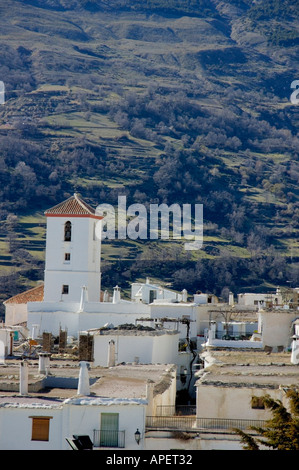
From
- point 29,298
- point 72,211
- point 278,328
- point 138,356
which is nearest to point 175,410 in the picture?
point 138,356

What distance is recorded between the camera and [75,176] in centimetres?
14588

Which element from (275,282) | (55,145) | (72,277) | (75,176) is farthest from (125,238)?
(72,277)

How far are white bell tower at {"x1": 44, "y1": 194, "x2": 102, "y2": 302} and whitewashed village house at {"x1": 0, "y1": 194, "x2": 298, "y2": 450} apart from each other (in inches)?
2.0

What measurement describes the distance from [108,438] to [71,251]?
34960 mm

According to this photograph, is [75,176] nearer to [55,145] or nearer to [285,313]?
[55,145]

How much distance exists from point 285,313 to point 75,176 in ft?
356

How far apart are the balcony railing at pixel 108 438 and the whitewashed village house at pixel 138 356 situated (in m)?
0.02

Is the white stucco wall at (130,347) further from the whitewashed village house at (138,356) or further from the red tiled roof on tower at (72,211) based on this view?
the red tiled roof on tower at (72,211)

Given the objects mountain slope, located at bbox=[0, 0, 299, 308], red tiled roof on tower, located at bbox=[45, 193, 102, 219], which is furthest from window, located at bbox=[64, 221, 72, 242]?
mountain slope, located at bbox=[0, 0, 299, 308]

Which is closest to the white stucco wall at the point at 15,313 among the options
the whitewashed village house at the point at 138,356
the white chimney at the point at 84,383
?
the whitewashed village house at the point at 138,356

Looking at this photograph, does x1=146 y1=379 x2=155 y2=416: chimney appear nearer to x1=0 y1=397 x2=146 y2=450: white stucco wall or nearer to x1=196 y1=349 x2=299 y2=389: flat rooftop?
x1=0 y1=397 x2=146 y2=450: white stucco wall

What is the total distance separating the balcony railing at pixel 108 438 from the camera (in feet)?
73.4

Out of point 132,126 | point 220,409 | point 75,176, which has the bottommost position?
point 220,409

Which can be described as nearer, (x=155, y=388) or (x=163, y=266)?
(x=155, y=388)
